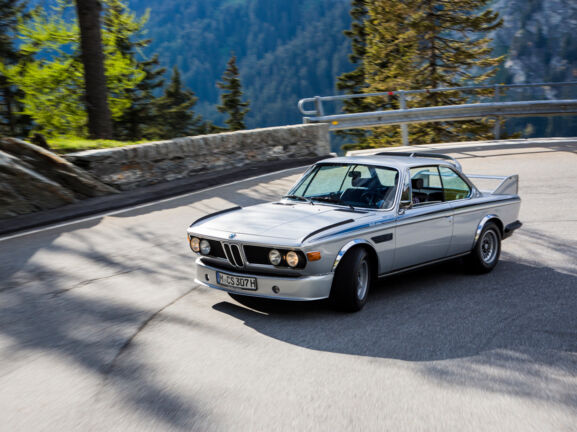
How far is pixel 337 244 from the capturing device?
217 inches

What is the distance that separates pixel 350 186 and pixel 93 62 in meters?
10.8

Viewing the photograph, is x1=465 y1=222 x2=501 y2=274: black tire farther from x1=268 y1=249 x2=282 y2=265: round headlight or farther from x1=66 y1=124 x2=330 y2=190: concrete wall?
x1=66 y1=124 x2=330 y2=190: concrete wall

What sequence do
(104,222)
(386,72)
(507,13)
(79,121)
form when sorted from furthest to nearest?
1. (507,13)
2. (386,72)
3. (79,121)
4. (104,222)

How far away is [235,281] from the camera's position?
18.4 feet

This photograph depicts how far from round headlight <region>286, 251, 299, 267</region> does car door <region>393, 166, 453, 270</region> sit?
1307 millimetres

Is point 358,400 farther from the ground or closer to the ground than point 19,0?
closer to the ground

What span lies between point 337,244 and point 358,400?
1852mm

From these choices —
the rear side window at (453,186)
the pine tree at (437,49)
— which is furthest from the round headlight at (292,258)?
the pine tree at (437,49)

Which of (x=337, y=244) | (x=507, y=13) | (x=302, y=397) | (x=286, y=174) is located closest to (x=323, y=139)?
(x=286, y=174)

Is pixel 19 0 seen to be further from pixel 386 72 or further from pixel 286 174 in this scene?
pixel 286 174

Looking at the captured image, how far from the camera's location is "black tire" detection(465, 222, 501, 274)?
7148 millimetres

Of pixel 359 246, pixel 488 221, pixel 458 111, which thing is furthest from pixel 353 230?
pixel 458 111

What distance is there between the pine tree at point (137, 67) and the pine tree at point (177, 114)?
1771 millimetres

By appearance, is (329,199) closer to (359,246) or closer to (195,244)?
(359,246)
